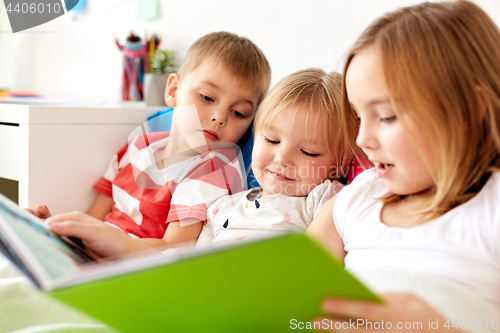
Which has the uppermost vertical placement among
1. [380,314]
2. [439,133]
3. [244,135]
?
[439,133]

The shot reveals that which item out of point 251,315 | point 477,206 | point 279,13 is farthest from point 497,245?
point 279,13

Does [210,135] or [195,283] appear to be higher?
[195,283]

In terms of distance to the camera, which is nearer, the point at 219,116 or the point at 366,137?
the point at 366,137

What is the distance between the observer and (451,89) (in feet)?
1.96

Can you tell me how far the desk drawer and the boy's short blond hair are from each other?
52 centimetres

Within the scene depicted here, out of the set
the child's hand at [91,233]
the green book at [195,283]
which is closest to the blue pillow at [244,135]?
the child's hand at [91,233]

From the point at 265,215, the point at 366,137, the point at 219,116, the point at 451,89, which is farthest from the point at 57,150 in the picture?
the point at 451,89

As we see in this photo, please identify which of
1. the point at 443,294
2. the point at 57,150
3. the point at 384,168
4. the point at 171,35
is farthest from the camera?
the point at 171,35

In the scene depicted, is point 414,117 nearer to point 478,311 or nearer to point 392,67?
point 392,67

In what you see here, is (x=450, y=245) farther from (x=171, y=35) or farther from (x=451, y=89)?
(x=171, y=35)

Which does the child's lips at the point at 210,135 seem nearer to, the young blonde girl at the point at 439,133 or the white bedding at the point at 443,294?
the young blonde girl at the point at 439,133

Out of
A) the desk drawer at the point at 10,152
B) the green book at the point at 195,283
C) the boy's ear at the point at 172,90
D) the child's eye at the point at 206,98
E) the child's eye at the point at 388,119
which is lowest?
the desk drawer at the point at 10,152

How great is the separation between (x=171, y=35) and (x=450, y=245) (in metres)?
1.47

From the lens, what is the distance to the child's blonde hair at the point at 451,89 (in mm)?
598
